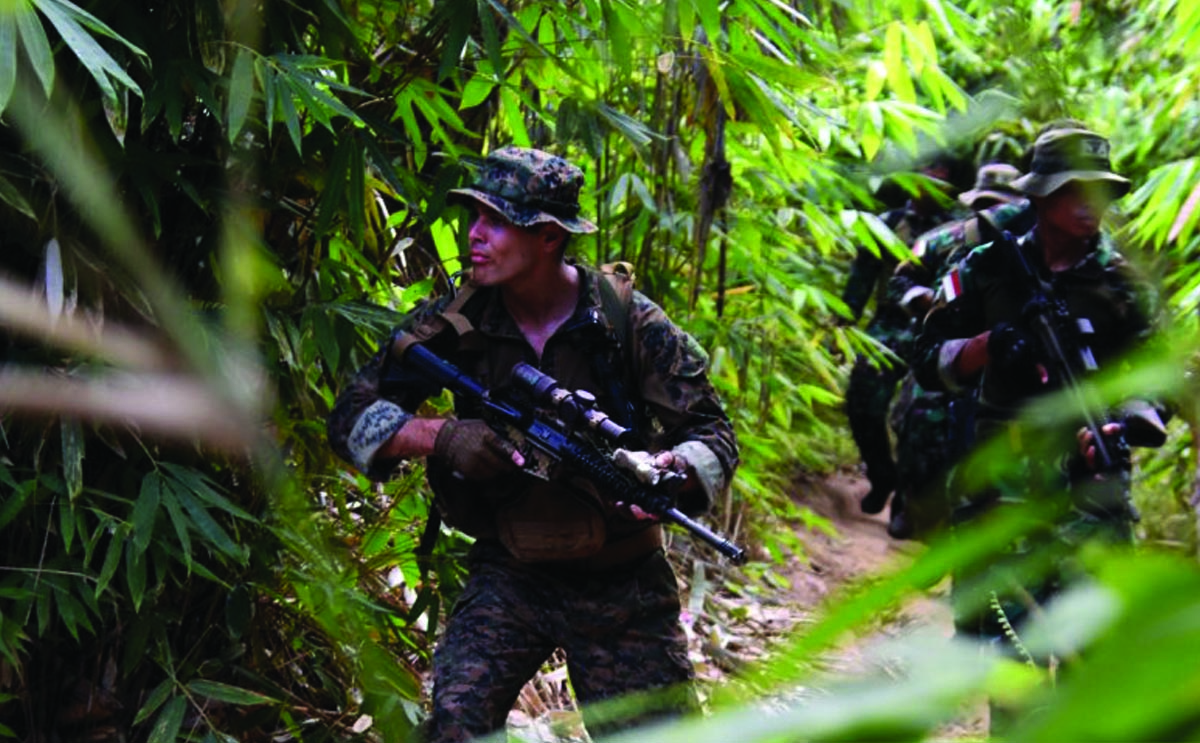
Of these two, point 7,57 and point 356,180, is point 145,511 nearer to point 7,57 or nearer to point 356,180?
point 356,180

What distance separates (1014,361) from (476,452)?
174 cm

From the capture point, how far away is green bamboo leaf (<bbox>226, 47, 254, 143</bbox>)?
288 centimetres

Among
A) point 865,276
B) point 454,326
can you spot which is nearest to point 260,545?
point 454,326

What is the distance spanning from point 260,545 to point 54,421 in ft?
2.08

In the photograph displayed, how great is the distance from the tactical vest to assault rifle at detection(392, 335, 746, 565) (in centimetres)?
9

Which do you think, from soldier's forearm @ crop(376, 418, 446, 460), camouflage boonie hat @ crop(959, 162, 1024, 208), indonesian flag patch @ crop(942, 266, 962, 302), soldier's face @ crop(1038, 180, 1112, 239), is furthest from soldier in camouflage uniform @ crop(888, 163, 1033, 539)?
soldier's forearm @ crop(376, 418, 446, 460)

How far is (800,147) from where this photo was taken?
5691 millimetres

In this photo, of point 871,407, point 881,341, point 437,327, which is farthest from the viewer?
point 871,407

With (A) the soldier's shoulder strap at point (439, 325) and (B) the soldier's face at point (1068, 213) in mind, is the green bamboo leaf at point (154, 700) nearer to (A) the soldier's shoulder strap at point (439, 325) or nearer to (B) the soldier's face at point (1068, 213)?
(A) the soldier's shoulder strap at point (439, 325)

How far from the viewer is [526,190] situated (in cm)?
335

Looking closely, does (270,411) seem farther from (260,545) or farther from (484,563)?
(484,563)

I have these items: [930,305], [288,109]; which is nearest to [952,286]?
[930,305]

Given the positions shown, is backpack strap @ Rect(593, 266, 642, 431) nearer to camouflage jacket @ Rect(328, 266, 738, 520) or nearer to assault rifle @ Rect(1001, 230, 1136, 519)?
camouflage jacket @ Rect(328, 266, 738, 520)

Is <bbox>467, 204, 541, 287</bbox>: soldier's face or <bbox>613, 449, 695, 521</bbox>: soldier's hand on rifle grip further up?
<bbox>467, 204, 541, 287</bbox>: soldier's face
